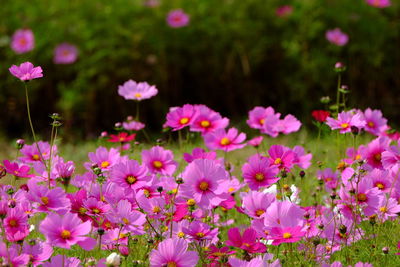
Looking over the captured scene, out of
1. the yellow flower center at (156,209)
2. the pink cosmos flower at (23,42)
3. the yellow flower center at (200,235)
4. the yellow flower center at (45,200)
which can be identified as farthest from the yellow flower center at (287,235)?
the pink cosmos flower at (23,42)

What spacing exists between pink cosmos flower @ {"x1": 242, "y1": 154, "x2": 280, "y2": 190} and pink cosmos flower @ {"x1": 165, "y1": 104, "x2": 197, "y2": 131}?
28cm

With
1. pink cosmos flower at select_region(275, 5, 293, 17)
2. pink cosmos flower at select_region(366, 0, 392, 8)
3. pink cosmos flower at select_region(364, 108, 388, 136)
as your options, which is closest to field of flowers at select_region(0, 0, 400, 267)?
pink cosmos flower at select_region(364, 108, 388, 136)

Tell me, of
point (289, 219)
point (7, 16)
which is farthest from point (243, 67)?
point (289, 219)

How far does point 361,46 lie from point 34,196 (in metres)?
3.83

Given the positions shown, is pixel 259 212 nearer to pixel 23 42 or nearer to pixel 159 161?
pixel 159 161

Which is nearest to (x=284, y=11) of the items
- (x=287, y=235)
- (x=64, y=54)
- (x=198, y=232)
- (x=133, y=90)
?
(x=64, y=54)

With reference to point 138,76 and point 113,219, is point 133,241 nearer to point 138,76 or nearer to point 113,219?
point 113,219

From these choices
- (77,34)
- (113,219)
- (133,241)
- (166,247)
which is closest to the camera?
(166,247)

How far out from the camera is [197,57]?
16.8ft

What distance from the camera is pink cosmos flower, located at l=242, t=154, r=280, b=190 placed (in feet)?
5.81

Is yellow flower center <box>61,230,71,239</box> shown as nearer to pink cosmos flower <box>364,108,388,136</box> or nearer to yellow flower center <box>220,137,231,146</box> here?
yellow flower center <box>220,137,231,146</box>

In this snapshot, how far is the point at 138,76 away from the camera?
4969mm

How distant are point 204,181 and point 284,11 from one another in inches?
137

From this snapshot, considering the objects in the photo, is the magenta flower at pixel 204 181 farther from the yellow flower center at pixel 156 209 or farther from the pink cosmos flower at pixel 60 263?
the pink cosmos flower at pixel 60 263
